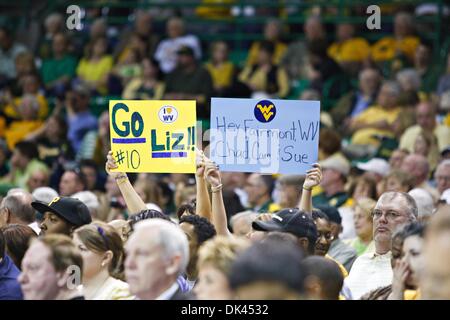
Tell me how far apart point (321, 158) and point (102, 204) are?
2.71 meters

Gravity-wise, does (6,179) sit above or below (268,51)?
below

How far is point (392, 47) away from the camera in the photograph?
1811cm

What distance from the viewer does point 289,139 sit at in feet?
32.2

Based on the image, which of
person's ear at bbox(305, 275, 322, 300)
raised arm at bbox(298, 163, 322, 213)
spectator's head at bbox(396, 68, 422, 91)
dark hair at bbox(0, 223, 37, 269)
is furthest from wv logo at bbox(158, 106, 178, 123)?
spectator's head at bbox(396, 68, 422, 91)

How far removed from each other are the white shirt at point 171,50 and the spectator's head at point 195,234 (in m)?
9.94

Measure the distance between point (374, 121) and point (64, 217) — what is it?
7140 millimetres

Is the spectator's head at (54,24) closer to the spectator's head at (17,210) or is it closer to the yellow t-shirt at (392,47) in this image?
the yellow t-shirt at (392,47)

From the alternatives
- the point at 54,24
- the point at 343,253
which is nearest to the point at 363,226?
the point at 343,253

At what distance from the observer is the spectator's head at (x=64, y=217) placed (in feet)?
31.4

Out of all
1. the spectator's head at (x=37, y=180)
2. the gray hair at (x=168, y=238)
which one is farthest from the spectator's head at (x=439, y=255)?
the spectator's head at (x=37, y=180)

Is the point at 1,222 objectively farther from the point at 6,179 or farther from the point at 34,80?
the point at 34,80

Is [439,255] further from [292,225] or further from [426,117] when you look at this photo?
[426,117]
